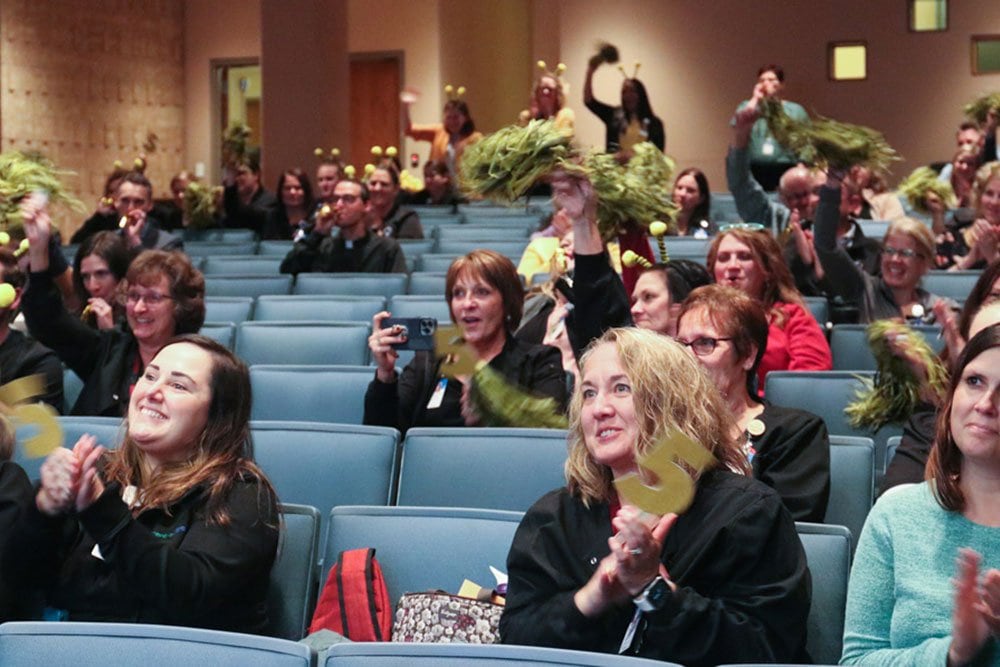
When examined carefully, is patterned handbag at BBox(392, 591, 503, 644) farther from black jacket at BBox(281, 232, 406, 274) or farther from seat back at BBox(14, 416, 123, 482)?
black jacket at BBox(281, 232, 406, 274)

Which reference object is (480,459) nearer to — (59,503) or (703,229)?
(59,503)

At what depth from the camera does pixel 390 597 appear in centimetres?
285

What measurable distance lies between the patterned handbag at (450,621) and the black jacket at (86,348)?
2.01 meters

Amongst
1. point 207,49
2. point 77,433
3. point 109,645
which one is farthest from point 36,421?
point 207,49

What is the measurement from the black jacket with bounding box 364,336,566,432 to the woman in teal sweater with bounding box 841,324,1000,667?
1.70 m

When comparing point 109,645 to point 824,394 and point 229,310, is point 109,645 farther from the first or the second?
point 229,310

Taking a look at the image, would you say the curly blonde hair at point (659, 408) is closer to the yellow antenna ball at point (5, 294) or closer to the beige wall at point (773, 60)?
the yellow antenna ball at point (5, 294)

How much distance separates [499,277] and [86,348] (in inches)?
56.3

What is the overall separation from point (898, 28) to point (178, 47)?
311 inches

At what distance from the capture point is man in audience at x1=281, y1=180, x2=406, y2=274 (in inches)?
281

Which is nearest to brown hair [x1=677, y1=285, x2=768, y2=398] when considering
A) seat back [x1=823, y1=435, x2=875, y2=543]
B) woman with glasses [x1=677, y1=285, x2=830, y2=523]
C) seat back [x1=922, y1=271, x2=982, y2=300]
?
A: woman with glasses [x1=677, y1=285, x2=830, y2=523]

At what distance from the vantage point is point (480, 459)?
133 inches

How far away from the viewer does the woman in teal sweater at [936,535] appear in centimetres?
221

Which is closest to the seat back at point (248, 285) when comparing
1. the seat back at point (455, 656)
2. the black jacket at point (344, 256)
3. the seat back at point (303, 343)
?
the black jacket at point (344, 256)
